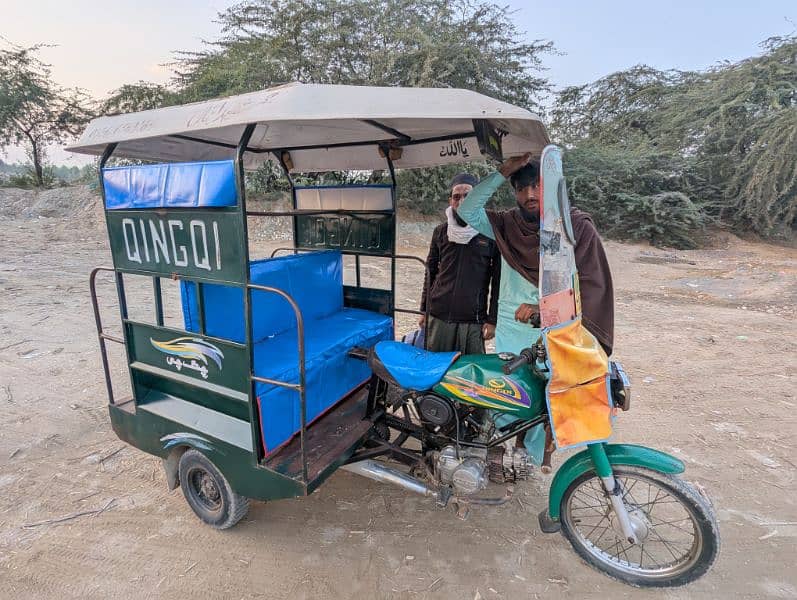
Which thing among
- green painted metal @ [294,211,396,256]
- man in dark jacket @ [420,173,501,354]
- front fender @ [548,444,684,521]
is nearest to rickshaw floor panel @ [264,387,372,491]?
man in dark jacket @ [420,173,501,354]

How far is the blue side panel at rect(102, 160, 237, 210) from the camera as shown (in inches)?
72.6

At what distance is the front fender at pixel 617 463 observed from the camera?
6.55ft

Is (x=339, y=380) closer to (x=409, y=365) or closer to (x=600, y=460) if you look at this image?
(x=409, y=365)

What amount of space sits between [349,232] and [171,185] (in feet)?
5.95

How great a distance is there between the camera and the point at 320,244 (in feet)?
12.7

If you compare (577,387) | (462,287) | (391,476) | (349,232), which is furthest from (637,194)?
(391,476)

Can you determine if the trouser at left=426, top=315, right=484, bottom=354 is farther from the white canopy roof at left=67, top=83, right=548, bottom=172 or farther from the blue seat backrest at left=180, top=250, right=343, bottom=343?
the white canopy roof at left=67, top=83, right=548, bottom=172

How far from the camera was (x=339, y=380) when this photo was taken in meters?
2.86

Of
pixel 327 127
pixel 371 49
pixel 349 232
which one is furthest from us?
pixel 371 49

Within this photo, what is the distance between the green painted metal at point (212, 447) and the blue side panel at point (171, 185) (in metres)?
1.12

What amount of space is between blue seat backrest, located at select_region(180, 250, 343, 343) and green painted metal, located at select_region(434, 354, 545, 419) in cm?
129

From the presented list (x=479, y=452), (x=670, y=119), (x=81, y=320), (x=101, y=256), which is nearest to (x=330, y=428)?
(x=479, y=452)

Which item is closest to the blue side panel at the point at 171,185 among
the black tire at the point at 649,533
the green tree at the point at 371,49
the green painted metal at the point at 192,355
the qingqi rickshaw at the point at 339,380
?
the qingqi rickshaw at the point at 339,380

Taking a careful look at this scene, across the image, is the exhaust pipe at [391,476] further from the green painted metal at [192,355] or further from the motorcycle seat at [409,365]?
the green painted metal at [192,355]
